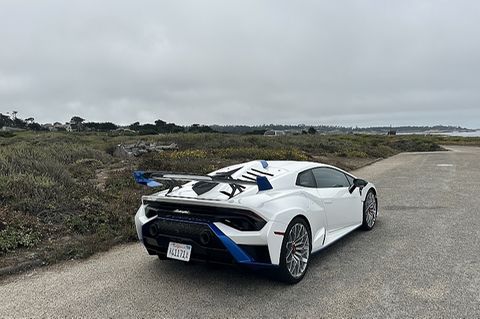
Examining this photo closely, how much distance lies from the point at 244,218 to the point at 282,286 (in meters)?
0.93

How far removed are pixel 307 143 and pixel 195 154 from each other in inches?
614

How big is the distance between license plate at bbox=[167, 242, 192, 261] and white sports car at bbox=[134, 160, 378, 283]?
1 centimetres

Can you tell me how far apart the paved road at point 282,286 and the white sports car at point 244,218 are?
0.35 m

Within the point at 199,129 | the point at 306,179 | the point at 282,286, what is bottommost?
the point at 282,286

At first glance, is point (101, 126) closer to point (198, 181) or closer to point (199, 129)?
point (199, 129)

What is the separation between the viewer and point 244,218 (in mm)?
4160

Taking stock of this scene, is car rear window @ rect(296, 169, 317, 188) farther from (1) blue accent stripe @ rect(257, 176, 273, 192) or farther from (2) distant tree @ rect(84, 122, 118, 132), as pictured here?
(2) distant tree @ rect(84, 122, 118, 132)

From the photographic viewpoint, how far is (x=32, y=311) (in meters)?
4.01

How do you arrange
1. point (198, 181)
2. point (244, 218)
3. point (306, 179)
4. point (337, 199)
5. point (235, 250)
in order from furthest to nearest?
point (337, 199) → point (306, 179) → point (198, 181) → point (244, 218) → point (235, 250)

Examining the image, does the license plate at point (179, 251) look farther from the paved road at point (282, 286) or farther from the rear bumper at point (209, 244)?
the paved road at point (282, 286)

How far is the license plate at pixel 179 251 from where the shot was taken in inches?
169

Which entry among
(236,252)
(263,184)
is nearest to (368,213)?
(263,184)

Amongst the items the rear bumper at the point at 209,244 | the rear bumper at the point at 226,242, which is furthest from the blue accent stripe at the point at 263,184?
the rear bumper at the point at 209,244

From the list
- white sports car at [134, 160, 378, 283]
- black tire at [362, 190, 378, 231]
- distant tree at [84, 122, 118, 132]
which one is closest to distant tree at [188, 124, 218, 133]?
distant tree at [84, 122, 118, 132]
